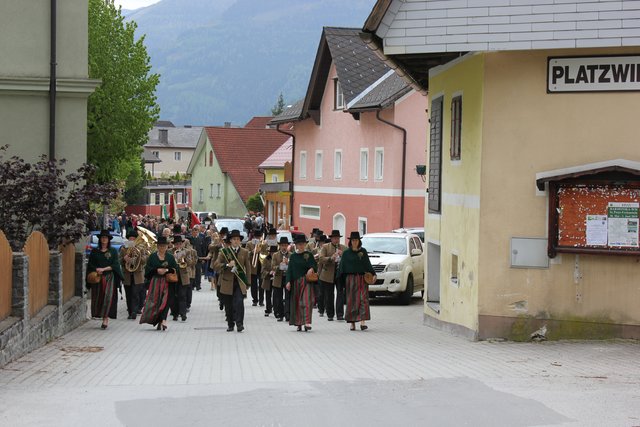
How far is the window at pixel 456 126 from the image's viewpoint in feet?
61.0

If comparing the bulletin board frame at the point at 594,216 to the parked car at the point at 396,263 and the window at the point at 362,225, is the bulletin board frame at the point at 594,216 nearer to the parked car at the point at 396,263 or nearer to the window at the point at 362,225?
the parked car at the point at 396,263

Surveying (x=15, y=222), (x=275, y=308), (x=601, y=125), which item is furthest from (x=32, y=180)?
(x=601, y=125)

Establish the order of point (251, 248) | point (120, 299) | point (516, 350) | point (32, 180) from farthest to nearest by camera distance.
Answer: point (120, 299)
point (251, 248)
point (32, 180)
point (516, 350)

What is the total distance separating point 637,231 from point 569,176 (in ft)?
4.21

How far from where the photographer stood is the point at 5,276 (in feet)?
46.1

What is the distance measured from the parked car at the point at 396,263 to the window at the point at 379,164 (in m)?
13.1

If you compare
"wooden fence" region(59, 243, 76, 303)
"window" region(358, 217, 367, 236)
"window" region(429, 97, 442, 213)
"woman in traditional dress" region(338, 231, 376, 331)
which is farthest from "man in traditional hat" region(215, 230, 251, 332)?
"window" region(358, 217, 367, 236)

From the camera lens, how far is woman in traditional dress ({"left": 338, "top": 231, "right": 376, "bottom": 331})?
2011 centimetres

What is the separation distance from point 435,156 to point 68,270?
282 inches

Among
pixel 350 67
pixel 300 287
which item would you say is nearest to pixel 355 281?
pixel 300 287

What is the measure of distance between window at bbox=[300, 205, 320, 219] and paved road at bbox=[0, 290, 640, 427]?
31.2m

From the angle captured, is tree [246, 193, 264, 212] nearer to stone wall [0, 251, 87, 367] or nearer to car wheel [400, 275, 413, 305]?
car wheel [400, 275, 413, 305]

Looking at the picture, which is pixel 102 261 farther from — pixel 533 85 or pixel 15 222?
pixel 533 85

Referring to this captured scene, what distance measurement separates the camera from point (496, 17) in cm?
1666
